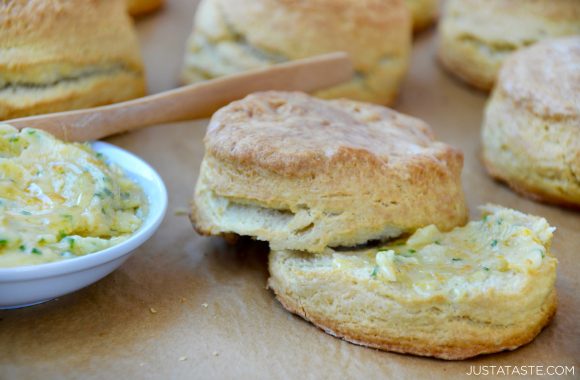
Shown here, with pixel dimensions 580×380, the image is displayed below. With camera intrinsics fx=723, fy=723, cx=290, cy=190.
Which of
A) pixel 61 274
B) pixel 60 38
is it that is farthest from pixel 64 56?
pixel 61 274

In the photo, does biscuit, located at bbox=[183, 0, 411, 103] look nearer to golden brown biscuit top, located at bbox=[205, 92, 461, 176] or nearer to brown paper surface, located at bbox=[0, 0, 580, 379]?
golden brown biscuit top, located at bbox=[205, 92, 461, 176]

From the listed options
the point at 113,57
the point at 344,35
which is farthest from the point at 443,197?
the point at 113,57

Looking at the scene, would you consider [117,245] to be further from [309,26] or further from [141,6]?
[141,6]

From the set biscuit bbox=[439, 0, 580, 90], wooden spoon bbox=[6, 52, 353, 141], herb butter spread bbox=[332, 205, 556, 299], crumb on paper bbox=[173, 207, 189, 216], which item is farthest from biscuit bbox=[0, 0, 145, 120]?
biscuit bbox=[439, 0, 580, 90]

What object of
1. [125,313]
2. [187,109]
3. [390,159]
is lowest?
[125,313]

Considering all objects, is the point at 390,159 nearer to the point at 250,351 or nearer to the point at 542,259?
the point at 542,259

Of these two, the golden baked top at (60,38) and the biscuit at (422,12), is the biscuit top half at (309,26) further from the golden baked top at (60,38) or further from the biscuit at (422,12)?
the biscuit at (422,12)
